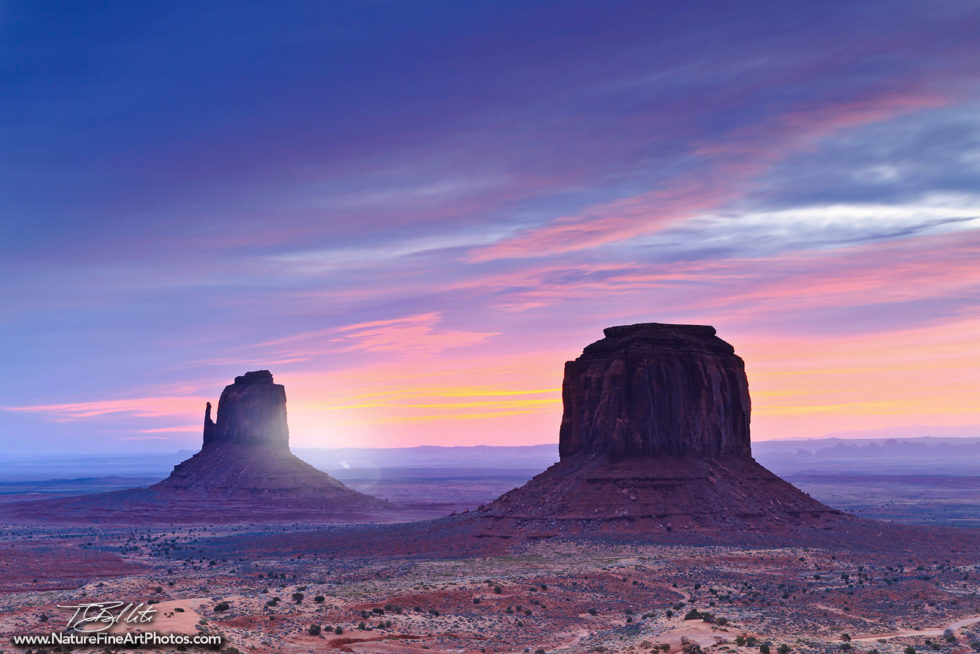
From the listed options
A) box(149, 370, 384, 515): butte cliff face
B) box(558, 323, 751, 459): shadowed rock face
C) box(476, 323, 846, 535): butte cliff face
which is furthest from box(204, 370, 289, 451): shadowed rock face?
box(558, 323, 751, 459): shadowed rock face

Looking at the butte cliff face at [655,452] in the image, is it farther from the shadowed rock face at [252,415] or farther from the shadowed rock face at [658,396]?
the shadowed rock face at [252,415]

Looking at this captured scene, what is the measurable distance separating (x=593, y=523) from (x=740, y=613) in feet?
103

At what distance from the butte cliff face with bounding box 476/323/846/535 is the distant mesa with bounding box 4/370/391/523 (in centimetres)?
4787

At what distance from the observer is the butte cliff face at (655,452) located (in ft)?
247

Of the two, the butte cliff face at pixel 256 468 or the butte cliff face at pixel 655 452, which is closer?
the butte cliff face at pixel 655 452

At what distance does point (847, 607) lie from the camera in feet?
148

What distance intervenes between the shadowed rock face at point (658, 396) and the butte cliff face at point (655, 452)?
94mm

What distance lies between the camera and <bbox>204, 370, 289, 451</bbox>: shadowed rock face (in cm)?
15262

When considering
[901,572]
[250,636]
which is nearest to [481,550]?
[901,572]

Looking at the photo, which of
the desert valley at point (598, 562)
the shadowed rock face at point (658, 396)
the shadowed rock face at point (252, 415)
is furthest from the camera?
the shadowed rock face at point (252, 415)

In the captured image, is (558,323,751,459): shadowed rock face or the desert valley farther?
(558,323,751,459): shadowed rock face
